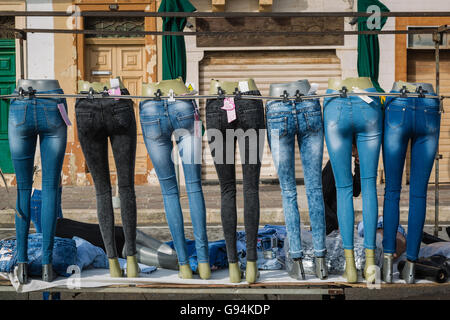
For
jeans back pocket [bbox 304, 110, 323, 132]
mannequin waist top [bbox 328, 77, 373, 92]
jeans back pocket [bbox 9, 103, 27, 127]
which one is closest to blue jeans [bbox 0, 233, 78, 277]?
jeans back pocket [bbox 9, 103, 27, 127]

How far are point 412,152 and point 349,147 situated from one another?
0.45m

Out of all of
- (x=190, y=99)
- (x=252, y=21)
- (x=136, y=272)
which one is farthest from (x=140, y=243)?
(x=252, y=21)

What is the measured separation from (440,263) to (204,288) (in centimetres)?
166

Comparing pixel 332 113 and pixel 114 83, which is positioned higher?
pixel 114 83

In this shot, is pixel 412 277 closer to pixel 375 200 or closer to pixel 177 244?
pixel 375 200

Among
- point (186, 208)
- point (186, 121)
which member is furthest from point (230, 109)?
point (186, 208)

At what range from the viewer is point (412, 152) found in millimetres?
3896

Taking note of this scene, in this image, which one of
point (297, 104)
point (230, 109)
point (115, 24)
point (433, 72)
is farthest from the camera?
point (433, 72)

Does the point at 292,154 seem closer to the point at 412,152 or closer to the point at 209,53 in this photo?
the point at 412,152

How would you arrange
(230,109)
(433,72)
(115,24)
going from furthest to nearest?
(433,72) → (115,24) → (230,109)

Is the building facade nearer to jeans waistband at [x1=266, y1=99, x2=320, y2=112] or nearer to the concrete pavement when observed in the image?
the concrete pavement

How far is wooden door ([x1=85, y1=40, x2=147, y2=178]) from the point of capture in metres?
12.5

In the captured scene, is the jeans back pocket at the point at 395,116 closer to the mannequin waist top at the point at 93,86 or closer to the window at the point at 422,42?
the mannequin waist top at the point at 93,86

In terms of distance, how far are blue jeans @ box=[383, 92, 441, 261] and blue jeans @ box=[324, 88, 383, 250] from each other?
0.10 meters
